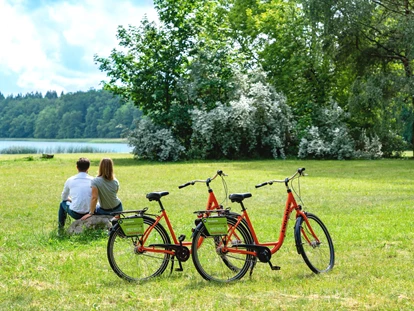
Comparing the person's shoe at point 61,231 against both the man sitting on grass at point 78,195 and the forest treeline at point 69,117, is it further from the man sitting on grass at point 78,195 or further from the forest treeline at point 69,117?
the forest treeline at point 69,117

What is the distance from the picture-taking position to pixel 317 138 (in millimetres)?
37156

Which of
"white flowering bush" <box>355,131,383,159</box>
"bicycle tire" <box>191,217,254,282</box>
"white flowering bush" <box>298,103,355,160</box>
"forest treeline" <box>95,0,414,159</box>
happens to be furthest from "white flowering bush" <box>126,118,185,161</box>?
"bicycle tire" <box>191,217,254,282</box>

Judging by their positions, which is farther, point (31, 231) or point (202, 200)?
point (202, 200)

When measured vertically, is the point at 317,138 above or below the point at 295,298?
above

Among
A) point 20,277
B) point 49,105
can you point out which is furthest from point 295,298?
point 49,105

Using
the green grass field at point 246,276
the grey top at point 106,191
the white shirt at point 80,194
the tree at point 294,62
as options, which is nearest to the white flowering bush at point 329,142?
the tree at point 294,62

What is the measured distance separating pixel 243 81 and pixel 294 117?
181 inches

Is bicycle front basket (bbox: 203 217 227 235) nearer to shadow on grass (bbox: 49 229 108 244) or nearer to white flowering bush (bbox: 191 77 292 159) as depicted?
shadow on grass (bbox: 49 229 108 244)

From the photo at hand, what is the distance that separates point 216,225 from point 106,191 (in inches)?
136

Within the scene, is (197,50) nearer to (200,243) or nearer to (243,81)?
(243,81)

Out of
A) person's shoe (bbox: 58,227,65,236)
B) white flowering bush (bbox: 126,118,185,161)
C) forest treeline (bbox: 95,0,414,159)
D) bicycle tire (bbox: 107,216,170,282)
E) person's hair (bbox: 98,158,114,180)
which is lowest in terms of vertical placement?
person's shoe (bbox: 58,227,65,236)

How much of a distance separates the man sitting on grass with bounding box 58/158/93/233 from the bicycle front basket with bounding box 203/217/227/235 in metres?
4.16

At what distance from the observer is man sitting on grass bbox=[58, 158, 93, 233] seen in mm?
10656

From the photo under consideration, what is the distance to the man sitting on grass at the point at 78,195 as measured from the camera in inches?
420
